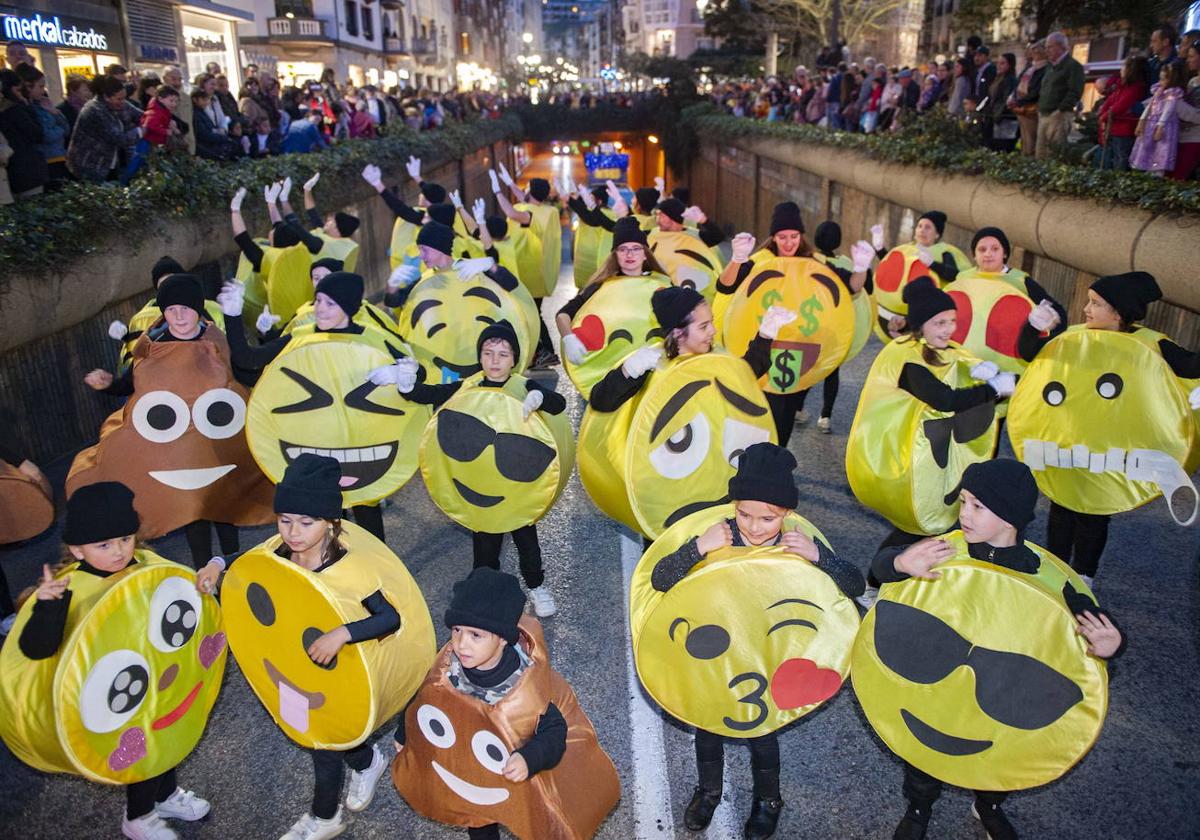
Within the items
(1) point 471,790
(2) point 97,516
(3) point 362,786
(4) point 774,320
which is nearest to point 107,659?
(2) point 97,516

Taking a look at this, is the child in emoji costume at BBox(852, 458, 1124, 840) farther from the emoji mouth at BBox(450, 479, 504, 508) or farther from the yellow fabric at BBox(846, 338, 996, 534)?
the emoji mouth at BBox(450, 479, 504, 508)

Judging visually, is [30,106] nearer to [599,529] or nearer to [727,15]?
[599,529]

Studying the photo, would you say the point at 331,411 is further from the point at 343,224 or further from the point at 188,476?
the point at 343,224

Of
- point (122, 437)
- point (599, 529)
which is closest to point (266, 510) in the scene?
point (122, 437)

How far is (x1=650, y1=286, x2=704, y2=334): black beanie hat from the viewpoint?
4816 millimetres

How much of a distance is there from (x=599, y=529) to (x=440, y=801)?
3.82m

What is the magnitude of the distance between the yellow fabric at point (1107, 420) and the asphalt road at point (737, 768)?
940mm

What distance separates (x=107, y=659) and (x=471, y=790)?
148 cm

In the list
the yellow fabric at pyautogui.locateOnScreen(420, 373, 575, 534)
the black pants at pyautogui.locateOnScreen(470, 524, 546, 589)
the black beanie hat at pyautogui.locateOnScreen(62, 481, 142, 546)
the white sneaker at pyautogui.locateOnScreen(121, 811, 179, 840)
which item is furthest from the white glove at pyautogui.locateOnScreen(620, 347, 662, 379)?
the white sneaker at pyautogui.locateOnScreen(121, 811, 179, 840)

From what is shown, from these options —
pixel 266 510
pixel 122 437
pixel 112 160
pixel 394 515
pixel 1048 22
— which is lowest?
pixel 394 515

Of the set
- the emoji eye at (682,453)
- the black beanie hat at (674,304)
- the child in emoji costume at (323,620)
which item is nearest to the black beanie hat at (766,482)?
the emoji eye at (682,453)

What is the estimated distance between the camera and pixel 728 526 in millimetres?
3533

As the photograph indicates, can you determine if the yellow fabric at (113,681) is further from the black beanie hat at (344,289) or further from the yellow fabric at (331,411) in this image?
the black beanie hat at (344,289)

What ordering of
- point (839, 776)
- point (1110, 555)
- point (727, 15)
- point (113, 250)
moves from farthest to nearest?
point (727, 15)
point (113, 250)
point (1110, 555)
point (839, 776)
